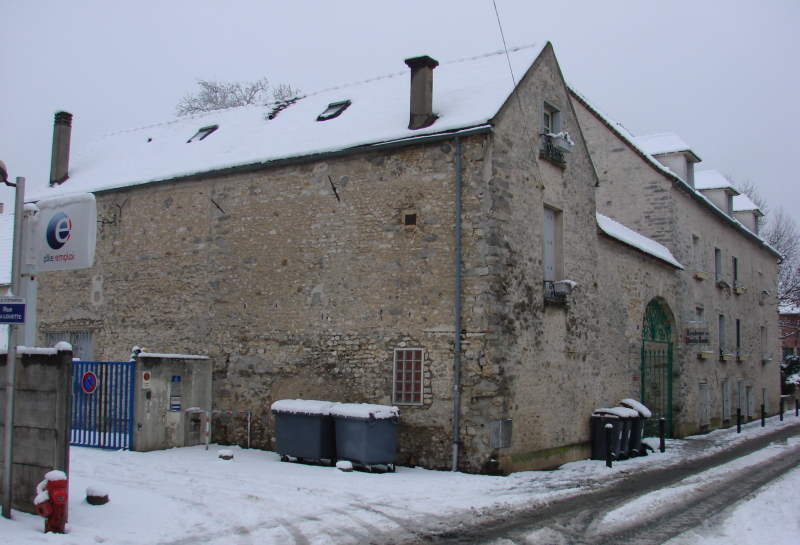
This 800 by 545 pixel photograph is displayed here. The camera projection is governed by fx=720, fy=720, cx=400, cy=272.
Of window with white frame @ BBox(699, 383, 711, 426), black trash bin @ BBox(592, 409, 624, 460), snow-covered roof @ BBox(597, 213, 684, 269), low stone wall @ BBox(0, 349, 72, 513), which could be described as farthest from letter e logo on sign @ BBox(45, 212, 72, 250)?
window with white frame @ BBox(699, 383, 711, 426)

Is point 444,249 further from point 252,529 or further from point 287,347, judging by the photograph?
point 252,529

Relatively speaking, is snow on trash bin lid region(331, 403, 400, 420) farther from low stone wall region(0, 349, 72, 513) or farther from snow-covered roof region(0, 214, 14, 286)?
snow-covered roof region(0, 214, 14, 286)

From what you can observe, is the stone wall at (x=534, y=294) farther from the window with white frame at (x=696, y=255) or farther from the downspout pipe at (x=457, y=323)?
the window with white frame at (x=696, y=255)

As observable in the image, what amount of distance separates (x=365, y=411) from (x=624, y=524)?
456cm

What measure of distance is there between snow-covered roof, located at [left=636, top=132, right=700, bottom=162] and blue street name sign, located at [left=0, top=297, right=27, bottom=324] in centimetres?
2224

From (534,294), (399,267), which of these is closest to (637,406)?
(534,294)

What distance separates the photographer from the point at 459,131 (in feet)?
41.6

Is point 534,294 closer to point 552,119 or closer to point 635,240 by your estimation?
point 552,119

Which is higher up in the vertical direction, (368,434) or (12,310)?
(12,310)

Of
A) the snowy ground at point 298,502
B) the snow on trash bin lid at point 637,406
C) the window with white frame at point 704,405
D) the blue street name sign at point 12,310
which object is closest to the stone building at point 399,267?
the snow on trash bin lid at point 637,406

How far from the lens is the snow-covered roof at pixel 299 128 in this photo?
45.5 ft

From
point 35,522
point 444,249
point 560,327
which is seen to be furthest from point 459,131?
point 35,522

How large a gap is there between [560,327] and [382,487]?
5.71 metres

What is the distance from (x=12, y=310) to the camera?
278 inches
